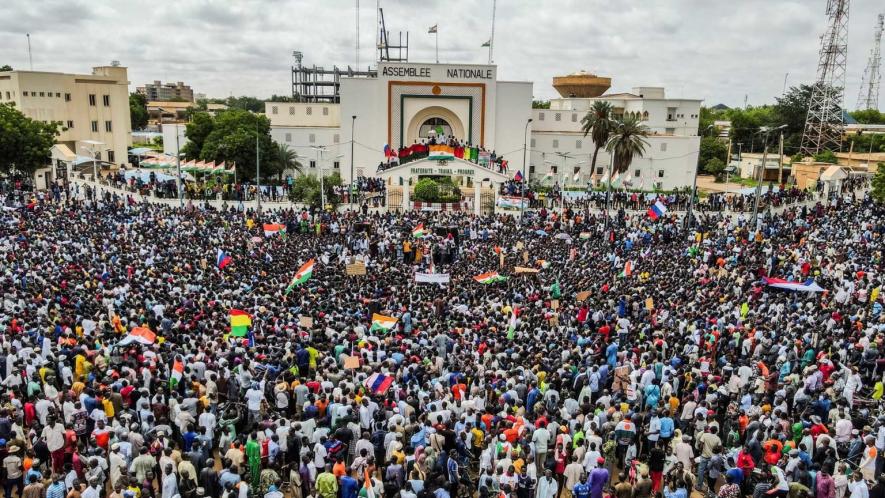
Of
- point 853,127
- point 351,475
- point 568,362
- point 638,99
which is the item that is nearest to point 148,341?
point 351,475

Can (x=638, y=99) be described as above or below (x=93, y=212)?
above

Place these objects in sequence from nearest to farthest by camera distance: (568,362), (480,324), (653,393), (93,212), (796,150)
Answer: (653,393) < (568,362) < (480,324) < (93,212) < (796,150)

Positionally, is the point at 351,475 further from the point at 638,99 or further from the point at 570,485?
the point at 638,99

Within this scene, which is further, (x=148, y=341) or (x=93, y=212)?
(x=93, y=212)

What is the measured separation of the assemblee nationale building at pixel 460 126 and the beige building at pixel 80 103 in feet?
58.5

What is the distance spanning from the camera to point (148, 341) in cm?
1487

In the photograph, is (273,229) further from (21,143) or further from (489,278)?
(21,143)

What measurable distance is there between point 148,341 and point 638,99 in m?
55.4

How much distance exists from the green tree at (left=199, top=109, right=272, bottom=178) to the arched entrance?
1087cm

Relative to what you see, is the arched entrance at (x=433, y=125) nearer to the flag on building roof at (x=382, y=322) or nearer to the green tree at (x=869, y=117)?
the flag on building roof at (x=382, y=322)

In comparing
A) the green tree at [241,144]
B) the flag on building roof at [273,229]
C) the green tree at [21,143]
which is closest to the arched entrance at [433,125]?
the green tree at [241,144]

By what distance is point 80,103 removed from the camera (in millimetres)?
63438

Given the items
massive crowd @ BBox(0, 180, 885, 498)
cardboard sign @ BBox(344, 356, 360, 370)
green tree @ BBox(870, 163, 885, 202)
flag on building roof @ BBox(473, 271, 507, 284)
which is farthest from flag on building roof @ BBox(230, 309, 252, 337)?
green tree @ BBox(870, 163, 885, 202)

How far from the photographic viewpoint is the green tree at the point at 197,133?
5744 centimetres
